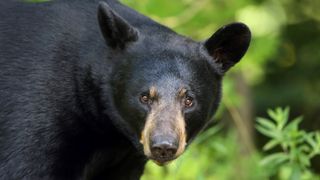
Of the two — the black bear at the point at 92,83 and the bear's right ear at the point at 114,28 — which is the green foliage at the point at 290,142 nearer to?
the black bear at the point at 92,83

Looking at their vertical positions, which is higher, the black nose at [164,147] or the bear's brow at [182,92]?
the bear's brow at [182,92]

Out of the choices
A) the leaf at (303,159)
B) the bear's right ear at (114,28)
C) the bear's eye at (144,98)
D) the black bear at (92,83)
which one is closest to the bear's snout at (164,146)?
the black bear at (92,83)

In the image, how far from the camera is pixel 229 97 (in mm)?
10086

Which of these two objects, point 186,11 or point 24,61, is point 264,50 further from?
point 24,61

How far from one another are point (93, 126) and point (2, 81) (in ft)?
2.02

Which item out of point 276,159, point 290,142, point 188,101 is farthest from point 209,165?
point 188,101

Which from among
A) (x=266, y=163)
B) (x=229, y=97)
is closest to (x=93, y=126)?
(x=266, y=163)

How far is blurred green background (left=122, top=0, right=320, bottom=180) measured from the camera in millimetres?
9391

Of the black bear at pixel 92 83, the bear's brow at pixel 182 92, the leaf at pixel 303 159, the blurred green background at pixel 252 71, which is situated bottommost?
the blurred green background at pixel 252 71

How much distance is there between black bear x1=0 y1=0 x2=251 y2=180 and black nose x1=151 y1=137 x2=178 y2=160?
0.57 feet

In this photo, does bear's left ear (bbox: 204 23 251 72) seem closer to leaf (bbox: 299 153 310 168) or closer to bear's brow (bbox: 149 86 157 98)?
bear's brow (bbox: 149 86 157 98)

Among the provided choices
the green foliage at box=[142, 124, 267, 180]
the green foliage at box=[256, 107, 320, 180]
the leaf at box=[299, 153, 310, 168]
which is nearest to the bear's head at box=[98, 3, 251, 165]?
the green foliage at box=[256, 107, 320, 180]

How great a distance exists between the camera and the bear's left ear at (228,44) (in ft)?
20.9

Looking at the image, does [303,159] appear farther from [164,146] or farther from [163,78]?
[164,146]
